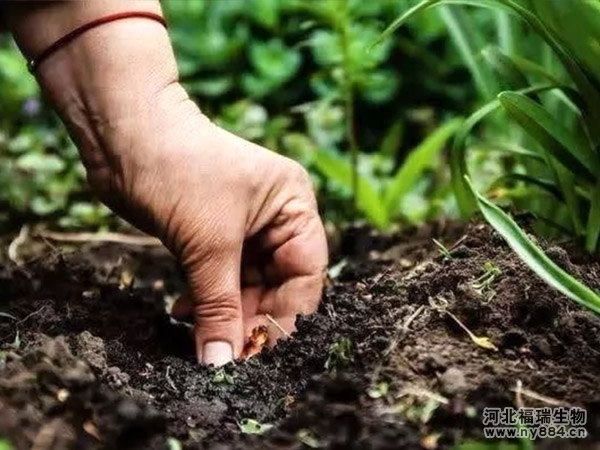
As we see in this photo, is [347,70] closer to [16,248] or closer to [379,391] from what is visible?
[16,248]

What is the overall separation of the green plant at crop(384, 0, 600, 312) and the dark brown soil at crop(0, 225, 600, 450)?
0.35ft

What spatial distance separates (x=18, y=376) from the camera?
1.36 meters

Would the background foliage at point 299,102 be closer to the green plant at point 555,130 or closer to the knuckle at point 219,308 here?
the green plant at point 555,130

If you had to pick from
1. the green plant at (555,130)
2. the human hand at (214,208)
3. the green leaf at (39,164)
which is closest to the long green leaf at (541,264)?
the green plant at (555,130)

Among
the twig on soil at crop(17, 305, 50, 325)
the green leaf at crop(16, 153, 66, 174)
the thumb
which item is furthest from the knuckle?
the green leaf at crop(16, 153, 66, 174)

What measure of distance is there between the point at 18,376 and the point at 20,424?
10 cm

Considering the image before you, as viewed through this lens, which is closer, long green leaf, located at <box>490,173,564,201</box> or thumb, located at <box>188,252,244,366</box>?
thumb, located at <box>188,252,244,366</box>

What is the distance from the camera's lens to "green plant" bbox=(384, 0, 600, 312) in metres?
1.53

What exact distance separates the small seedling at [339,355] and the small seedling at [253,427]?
0.13 metres

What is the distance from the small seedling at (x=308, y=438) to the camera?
1.27m

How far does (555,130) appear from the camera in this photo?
71.2 inches

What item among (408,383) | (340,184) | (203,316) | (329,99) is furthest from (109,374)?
(329,99)

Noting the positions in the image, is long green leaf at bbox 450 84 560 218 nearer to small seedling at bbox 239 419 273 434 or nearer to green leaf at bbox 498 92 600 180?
green leaf at bbox 498 92 600 180

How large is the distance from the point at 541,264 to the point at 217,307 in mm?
555
